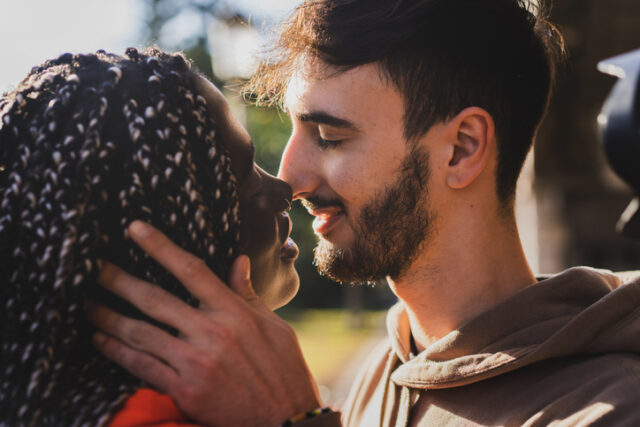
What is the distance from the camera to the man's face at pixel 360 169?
2.06 m

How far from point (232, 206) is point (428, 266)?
88 centimetres

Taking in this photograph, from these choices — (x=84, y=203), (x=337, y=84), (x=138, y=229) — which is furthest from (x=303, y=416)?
(x=337, y=84)

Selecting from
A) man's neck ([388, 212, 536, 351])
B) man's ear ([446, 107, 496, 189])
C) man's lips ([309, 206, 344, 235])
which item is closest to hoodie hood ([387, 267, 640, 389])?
man's neck ([388, 212, 536, 351])

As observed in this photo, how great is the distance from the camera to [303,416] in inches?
57.1

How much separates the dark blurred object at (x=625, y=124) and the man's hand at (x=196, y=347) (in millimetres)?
1092

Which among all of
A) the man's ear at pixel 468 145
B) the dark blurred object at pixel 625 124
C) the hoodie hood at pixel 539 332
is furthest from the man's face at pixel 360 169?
the dark blurred object at pixel 625 124

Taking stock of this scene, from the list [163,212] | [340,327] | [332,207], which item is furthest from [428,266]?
[340,327]

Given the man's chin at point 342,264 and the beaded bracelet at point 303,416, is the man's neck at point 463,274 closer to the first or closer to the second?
the man's chin at point 342,264

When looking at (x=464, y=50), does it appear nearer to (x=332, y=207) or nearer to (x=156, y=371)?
(x=332, y=207)

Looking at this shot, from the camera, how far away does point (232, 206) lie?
1.54 meters

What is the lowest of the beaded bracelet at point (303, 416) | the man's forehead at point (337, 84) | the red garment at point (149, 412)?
the beaded bracelet at point (303, 416)

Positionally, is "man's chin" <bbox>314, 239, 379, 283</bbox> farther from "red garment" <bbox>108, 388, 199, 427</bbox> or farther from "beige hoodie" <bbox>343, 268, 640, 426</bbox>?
"red garment" <bbox>108, 388, 199, 427</bbox>

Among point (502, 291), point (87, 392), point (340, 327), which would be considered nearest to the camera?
point (87, 392)

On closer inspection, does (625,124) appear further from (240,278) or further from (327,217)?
(240,278)
